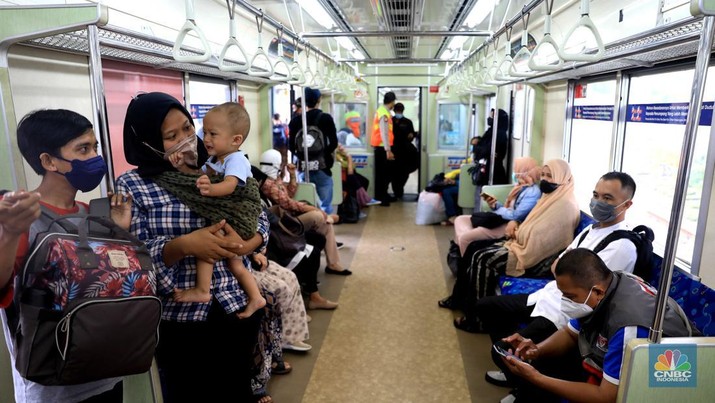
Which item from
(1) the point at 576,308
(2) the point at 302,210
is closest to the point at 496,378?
(1) the point at 576,308

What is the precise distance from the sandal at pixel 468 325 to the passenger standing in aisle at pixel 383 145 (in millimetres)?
5257

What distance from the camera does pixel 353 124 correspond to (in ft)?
33.5

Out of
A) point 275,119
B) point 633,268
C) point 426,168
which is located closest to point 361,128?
point 426,168

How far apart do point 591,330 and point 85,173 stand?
2.13m

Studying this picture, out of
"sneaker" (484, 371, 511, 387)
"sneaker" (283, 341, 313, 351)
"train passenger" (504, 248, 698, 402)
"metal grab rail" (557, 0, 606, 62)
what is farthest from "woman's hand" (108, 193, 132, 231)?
"sneaker" (484, 371, 511, 387)

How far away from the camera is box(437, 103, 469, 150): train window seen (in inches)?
396

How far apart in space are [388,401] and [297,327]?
87cm

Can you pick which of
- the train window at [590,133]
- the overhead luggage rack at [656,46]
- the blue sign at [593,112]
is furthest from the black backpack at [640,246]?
the blue sign at [593,112]

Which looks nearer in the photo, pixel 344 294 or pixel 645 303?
pixel 645 303

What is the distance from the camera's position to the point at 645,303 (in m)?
2.02

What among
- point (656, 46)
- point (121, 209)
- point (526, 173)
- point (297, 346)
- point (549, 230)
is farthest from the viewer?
point (526, 173)

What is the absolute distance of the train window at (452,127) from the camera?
1007 cm

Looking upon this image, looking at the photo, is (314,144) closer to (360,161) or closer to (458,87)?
(458,87)

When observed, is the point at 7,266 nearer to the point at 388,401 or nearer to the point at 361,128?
the point at 388,401
